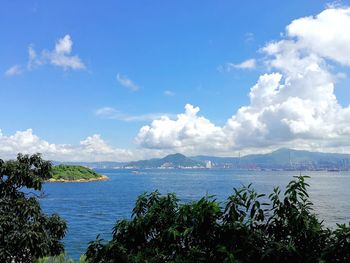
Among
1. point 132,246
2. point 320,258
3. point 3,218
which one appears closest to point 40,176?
point 3,218

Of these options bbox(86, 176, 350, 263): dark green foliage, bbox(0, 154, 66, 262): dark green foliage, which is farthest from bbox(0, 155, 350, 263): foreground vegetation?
bbox(0, 154, 66, 262): dark green foliage

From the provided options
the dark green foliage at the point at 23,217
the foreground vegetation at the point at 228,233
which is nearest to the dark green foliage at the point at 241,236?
the foreground vegetation at the point at 228,233

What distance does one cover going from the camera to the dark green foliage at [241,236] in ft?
20.5

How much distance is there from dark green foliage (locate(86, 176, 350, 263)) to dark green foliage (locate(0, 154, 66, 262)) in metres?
6.28

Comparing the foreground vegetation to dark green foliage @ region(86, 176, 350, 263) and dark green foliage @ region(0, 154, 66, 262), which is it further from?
dark green foliage @ region(0, 154, 66, 262)

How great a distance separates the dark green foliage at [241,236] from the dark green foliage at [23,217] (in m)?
6.28

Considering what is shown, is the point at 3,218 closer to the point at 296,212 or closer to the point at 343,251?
the point at 296,212

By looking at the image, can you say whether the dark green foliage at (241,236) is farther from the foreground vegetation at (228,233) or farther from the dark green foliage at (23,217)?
the dark green foliage at (23,217)

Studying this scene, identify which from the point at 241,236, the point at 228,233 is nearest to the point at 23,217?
the point at 228,233

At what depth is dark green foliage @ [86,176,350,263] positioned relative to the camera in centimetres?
626

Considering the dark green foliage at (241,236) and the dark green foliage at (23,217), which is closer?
the dark green foliage at (241,236)

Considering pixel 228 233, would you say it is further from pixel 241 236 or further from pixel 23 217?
pixel 23 217

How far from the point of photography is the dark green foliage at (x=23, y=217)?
41.5ft

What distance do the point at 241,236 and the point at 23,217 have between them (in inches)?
370
